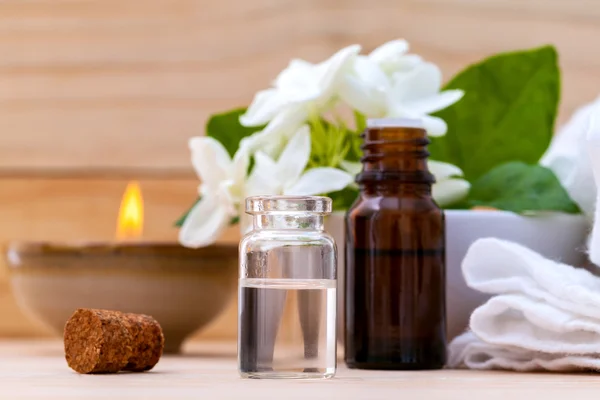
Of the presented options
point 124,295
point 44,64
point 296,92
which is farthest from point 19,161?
point 296,92

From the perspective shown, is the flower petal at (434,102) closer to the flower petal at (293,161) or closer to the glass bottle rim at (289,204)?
the flower petal at (293,161)

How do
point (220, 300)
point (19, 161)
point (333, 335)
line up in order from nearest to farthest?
point (333, 335), point (220, 300), point (19, 161)

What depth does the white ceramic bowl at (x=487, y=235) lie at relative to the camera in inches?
29.9

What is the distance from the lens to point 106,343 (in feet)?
1.97

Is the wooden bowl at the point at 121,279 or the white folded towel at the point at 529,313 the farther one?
the wooden bowl at the point at 121,279

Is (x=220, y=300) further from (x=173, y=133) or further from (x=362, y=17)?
(x=362, y=17)

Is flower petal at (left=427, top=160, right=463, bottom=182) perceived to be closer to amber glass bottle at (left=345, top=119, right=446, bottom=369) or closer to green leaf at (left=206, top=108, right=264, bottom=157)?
amber glass bottle at (left=345, top=119, right=446, bottom=369)

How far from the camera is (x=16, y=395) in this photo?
48 centimetres

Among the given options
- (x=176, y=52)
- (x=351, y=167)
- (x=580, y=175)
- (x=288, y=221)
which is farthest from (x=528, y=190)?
(x=176, y=52)

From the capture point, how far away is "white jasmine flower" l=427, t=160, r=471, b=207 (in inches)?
30.3

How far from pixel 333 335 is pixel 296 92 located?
0.81ft

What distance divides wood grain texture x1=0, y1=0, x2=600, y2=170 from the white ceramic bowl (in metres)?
0.48

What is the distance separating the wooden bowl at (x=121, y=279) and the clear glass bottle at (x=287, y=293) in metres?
0.24

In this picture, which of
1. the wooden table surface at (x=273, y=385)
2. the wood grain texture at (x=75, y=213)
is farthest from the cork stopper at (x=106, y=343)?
the wood grain texture at (x=75, y=213)
